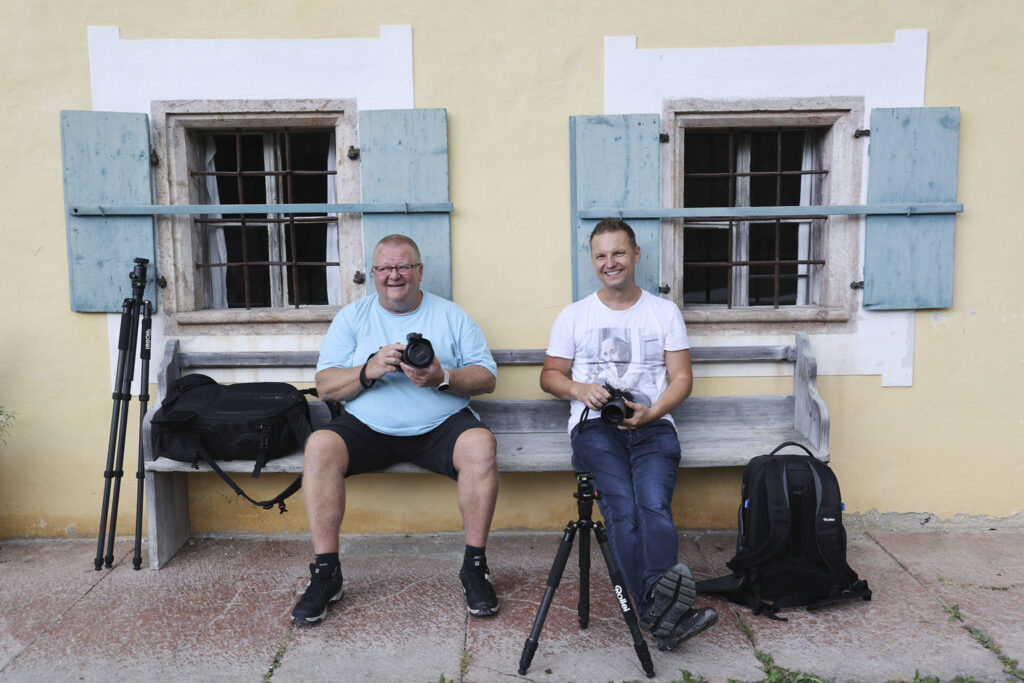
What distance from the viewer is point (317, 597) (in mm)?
2693

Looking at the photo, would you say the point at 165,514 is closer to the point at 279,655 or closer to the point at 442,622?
the point at 279,655

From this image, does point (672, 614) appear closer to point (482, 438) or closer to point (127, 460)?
point (482, 438)

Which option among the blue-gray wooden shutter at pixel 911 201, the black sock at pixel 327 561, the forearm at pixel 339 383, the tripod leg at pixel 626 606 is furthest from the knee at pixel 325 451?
the blue-gray wooden shutter at pixel 911 201

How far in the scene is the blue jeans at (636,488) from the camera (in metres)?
2.52

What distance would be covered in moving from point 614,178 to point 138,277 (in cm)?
218

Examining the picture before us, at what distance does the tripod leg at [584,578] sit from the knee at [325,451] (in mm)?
1015

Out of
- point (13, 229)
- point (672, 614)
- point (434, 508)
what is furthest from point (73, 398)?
point (672, 614)

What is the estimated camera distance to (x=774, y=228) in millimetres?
3709

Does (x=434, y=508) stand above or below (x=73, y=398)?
below

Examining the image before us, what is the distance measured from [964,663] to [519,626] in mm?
1458

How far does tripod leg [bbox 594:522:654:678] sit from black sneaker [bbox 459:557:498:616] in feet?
2.01

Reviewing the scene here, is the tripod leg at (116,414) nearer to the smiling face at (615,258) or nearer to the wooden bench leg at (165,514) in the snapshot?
the wooden bench leg at (165,514)

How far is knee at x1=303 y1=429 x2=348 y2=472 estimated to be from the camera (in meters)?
2.84

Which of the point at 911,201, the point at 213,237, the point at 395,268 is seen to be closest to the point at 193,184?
the point at 213,237
